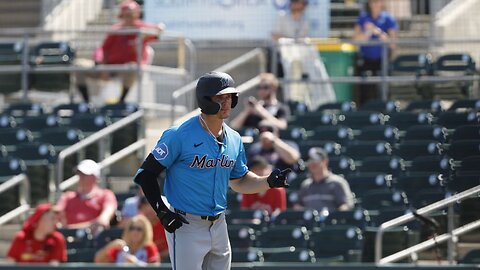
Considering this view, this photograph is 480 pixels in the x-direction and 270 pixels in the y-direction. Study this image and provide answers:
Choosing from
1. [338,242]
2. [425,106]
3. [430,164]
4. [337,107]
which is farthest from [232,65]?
[338,242]

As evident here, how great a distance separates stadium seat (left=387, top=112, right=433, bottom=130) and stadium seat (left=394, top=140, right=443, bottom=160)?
1.87ft

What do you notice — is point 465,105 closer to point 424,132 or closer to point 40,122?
point 424,132

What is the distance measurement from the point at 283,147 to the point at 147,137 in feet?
8.28

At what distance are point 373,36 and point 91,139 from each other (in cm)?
387

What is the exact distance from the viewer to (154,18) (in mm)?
16391

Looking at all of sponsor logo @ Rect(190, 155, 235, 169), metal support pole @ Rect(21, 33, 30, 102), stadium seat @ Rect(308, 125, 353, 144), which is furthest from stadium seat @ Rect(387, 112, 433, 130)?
sponsor logo @ Rect(190, 155, 235, 169)

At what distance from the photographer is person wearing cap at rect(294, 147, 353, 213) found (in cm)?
1227

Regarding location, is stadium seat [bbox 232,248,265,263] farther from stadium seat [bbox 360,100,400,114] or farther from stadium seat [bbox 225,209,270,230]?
stadium seat [bbox 360,100,400,114]

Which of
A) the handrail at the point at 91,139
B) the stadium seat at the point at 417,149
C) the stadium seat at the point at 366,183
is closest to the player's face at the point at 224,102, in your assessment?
the stadium seat at the point at 366,183

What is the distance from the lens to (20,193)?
1352 cm

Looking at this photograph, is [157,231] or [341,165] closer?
[157,231]

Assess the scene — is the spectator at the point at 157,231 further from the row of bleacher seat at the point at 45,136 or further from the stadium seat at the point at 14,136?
the stadium seat at the point at 14,136

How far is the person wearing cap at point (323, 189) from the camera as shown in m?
12.3

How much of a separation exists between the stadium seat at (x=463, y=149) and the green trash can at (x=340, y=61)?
3495 millimetres
